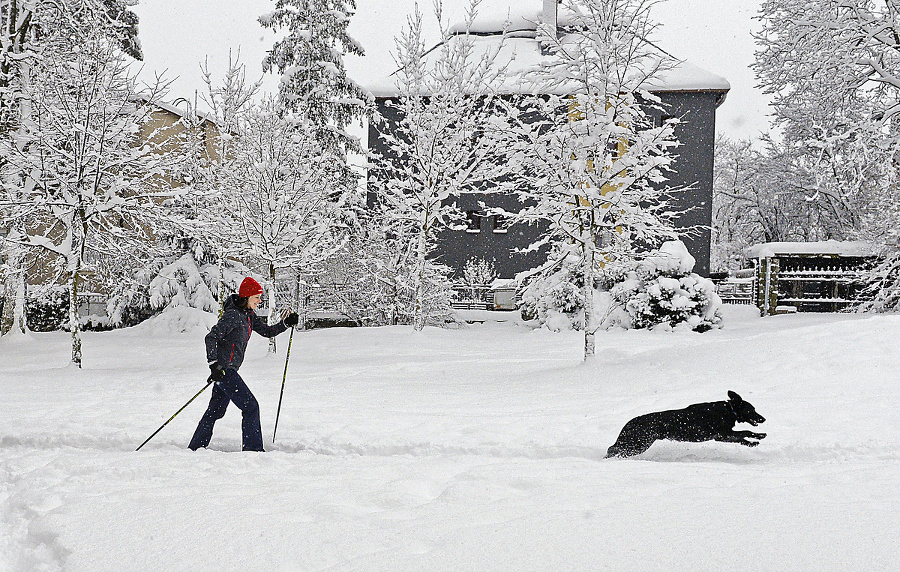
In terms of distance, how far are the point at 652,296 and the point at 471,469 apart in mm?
12614

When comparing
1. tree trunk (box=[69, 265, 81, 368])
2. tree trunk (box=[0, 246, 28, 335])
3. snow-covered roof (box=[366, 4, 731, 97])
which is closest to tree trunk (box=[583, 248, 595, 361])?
tree trunk (box=[69, 265, 81, 368])

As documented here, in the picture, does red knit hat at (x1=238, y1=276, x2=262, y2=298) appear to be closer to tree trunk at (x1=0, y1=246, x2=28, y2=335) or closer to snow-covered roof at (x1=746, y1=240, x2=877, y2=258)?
tree trunk at (x1=0, y1=246, x2=28, y2=335)

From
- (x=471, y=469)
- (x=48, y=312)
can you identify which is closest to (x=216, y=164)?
(x=48, y=312)

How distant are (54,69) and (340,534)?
477 inches

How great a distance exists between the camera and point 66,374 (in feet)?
38.2

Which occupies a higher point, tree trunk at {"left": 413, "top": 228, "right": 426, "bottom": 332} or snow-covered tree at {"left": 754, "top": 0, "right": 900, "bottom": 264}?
snow-covered tree at {"left": 754, "top": 0, "right": 900, "bottom": 264}

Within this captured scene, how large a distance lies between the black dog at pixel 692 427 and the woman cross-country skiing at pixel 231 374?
335cm

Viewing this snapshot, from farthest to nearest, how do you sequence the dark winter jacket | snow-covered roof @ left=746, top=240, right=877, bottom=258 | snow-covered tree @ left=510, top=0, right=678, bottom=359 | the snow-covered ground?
1. snow-covered roof @ left=746, top=240, right=877, bottom=258
2. snow-covered tree @ left=510, top=0, right=678, bottom=359
3. the dark winter jacket
4. the snow-covered ground

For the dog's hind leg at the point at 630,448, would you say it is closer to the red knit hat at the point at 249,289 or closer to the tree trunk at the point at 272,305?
the red knit hat at the point at 249,289

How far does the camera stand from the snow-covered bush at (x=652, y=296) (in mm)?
17062

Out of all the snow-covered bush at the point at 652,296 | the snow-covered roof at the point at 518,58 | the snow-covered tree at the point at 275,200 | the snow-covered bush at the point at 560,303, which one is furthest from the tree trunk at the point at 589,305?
the snow-covered roof at the point at 518,58

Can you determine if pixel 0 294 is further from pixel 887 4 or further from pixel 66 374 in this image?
pixel 887 4

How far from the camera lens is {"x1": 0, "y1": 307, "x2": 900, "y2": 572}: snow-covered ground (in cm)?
382

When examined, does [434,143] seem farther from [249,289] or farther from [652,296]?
[249,289]
